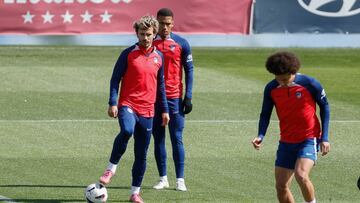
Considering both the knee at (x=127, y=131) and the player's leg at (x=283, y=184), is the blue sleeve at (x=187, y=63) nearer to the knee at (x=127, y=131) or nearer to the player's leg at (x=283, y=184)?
the knee at (x=127, y=131)

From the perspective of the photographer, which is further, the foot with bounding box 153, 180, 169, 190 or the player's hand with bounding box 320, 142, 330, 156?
the foot with bounding box 153, 180, 169, 190

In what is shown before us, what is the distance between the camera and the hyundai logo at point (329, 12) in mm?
31125

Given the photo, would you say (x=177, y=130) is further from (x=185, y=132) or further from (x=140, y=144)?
(x=185, y=132)

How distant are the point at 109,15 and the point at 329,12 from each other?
6107 millimetres

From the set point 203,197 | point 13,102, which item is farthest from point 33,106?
point 203,197

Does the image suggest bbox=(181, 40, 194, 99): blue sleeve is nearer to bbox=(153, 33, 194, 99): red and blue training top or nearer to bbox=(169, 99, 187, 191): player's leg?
bbox=(153, 33, 194, 99): red and blue training top

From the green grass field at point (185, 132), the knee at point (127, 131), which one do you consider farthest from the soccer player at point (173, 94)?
the knee at point (127, 131)

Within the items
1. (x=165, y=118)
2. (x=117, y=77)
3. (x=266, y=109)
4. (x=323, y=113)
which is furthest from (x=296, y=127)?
(x=117, y=77)

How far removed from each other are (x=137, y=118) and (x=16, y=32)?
1705 centimetres

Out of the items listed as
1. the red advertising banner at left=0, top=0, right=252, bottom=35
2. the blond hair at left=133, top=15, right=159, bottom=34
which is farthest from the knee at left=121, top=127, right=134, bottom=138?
the red advertising banner at left=0, top=0, right=252, bottom=35

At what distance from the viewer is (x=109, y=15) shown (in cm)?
3053

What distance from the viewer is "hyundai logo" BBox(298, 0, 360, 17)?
3112cm

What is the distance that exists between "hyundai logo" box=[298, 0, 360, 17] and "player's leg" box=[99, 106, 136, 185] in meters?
18.1

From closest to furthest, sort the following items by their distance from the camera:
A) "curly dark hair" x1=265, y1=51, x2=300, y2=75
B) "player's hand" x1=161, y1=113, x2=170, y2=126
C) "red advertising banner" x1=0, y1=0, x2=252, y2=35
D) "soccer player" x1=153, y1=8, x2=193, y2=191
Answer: "curly dark hair" x1=265, y1=51, x2=300, y2=75 < "player's hand" x1=161, y1=113, x2=170, y2=126 < "soccer player" x1=153, y1=8, x2=193, y2=191 < "red advertising banner" x1=0, y1=0, x2=252, y2=35
